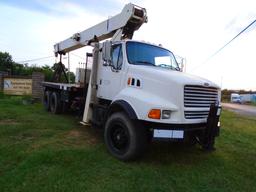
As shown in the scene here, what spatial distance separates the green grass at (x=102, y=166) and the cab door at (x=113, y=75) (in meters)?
1.24

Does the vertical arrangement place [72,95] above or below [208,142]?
above

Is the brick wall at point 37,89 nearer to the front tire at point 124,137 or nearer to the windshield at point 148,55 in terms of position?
the windshield at point 148,55

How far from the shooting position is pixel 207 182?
4.40m

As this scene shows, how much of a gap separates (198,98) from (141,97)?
3.62 ft

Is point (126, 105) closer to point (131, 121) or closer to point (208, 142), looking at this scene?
point (131, 121)

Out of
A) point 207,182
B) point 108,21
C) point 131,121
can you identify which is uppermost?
point 108,21

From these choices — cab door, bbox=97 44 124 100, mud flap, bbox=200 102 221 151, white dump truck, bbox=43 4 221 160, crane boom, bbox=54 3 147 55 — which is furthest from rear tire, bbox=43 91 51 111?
mud flap, bbox=200 102 221 151

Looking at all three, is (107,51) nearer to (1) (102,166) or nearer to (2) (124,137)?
(2) (124,137)

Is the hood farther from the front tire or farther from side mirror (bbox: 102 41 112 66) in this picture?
the front tire

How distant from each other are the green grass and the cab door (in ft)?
4.07

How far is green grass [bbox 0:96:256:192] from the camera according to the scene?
3988 mm

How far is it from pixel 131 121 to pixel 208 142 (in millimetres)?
1555

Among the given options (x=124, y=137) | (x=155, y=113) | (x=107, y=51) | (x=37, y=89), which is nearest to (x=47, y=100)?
(x=37, y=89)

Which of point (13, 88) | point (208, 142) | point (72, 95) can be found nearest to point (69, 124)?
point (72, 95)
